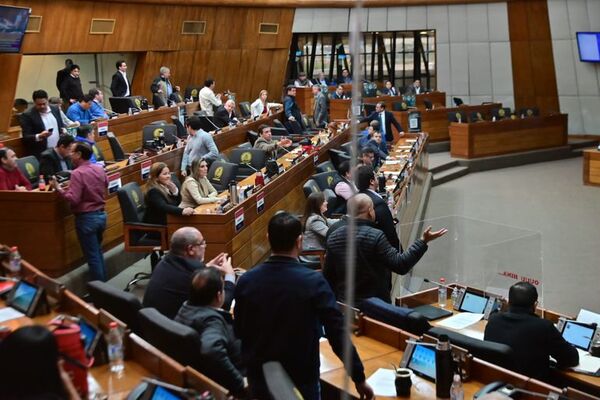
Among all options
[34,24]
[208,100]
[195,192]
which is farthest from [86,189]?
[34,24]

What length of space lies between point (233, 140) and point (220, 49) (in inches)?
262

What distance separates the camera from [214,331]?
364cm

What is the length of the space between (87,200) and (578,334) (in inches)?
154

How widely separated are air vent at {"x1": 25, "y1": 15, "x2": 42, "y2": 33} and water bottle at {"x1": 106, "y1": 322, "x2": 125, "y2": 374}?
388 inches

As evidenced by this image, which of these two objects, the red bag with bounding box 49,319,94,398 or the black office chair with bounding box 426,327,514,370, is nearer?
the red bag with bounding box 49,319,94,398

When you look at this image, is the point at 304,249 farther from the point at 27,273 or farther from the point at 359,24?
the point at 359,24

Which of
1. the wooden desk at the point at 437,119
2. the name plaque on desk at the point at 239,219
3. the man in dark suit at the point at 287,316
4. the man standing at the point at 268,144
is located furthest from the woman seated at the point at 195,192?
the wooden desk at the point at 437,119

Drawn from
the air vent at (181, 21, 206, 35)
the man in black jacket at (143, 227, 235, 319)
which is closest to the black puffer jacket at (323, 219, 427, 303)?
the man in black jacket at (143, 227, 235, 319)

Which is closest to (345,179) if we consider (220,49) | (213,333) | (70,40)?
(213,333)

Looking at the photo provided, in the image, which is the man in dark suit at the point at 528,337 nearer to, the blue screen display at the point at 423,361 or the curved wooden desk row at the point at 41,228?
the blue screen display at the point at 423,361

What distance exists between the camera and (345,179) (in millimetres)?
7656

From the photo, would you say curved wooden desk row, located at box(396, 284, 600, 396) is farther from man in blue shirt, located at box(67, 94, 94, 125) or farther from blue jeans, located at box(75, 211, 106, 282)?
man in blue shirt, located at box(67, 94, 94, 125)

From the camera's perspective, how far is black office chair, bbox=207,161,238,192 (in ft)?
28.0

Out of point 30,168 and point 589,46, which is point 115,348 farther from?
point 589,46
